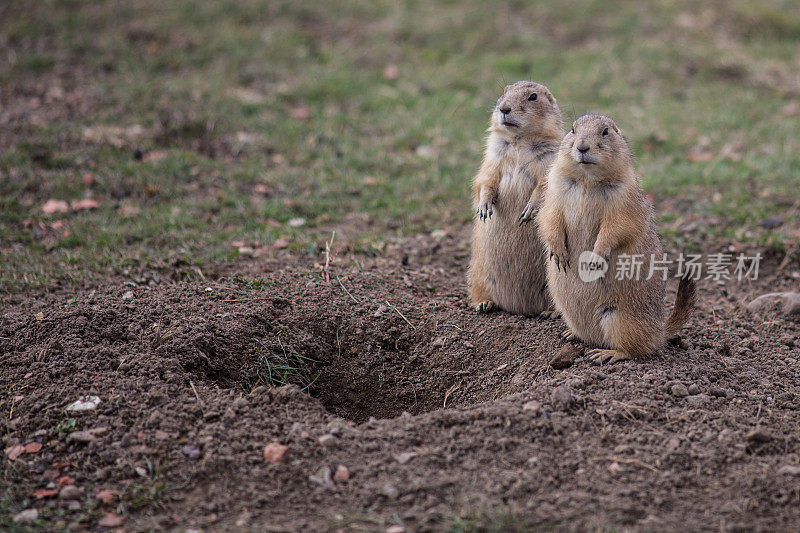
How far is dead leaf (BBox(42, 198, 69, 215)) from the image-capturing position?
23.1ft

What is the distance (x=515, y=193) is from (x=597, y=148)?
88cm

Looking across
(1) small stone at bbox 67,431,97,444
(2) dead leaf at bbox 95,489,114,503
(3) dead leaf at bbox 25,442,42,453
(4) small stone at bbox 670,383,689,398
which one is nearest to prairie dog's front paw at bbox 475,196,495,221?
(4) small stone at bbox 670,383,689,398

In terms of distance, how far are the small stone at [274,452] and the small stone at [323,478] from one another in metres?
0.20

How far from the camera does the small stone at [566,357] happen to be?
4.67 m

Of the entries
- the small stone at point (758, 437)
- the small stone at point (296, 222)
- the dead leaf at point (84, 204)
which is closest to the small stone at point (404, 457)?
the small stone at point (758, 437)

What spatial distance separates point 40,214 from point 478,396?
14.2ft

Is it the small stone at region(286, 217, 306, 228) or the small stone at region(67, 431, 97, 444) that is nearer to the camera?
the small stone at region(67, 431, 97, 444)

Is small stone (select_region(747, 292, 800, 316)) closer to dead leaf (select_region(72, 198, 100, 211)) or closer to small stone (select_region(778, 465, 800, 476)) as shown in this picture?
small stone (select_region(778, 465, 800, 476))

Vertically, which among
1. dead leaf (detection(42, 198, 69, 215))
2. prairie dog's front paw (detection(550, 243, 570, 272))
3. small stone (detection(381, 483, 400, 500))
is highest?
prairie dog's front paw (detection(550, 243, 570, 272))

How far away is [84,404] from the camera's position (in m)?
4.17

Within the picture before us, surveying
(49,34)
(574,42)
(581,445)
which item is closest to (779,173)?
(574,42)

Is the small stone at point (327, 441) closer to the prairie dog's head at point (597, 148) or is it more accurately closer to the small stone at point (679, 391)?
the small stone at point (679, 391)

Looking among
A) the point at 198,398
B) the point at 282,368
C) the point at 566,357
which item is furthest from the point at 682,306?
the point at 198,398

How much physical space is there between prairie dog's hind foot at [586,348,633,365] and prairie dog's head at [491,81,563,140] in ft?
4.99
